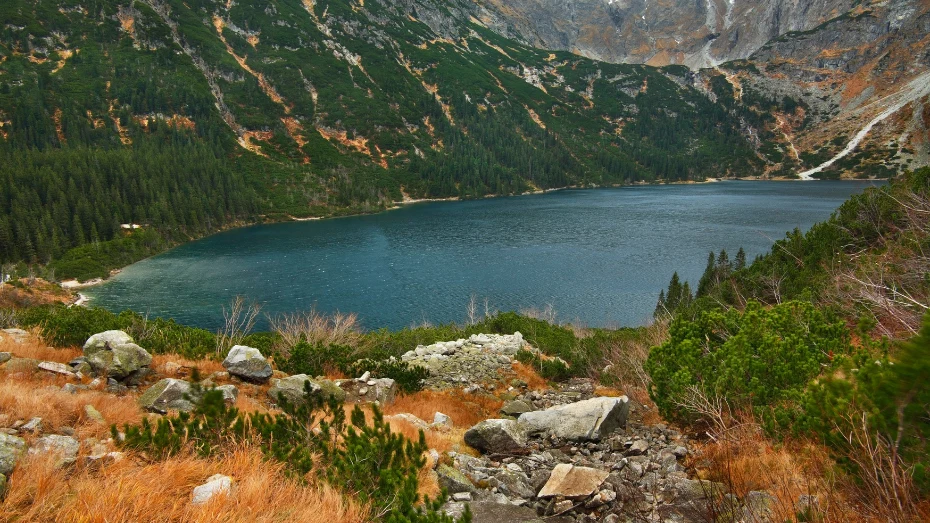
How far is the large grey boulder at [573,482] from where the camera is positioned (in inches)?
Answer: 273

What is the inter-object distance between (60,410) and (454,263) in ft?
200

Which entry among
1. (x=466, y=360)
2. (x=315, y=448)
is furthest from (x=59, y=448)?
(x=466, y=360)

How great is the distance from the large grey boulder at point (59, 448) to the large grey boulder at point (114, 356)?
5537mm

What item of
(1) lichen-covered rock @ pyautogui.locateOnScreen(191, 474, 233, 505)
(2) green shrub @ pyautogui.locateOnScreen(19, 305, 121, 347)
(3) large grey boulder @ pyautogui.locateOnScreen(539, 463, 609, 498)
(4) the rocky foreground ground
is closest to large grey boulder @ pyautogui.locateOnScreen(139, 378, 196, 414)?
(4) the rocky foreground ground

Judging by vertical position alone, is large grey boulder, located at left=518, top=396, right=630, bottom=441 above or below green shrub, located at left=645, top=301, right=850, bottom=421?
below

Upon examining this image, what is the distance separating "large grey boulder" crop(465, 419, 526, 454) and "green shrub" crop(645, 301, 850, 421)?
3.34m

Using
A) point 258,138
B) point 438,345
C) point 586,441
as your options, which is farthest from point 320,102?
point 586,441

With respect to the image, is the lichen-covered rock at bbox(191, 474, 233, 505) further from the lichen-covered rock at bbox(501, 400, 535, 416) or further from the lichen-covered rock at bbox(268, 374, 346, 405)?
the lichen-covered rock at bbox(501, 400, 535, 416)

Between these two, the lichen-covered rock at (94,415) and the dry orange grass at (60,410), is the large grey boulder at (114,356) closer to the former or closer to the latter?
the dry orange grass at (60,410)

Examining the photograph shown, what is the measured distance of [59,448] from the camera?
527cm

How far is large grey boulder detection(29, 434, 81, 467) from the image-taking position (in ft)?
16.5

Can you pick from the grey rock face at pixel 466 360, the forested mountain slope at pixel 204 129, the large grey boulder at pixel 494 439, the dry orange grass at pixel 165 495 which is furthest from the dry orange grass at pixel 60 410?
the forested mountain slope at pixel 204 129

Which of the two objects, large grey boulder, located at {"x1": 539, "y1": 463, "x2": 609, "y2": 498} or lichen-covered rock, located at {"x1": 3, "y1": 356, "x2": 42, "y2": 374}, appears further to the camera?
lichen-covered rock, located at {"x1": 3, "y1": 356, "x2": 42, "y2": 374}

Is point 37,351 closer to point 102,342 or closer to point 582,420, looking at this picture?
point 102,342
